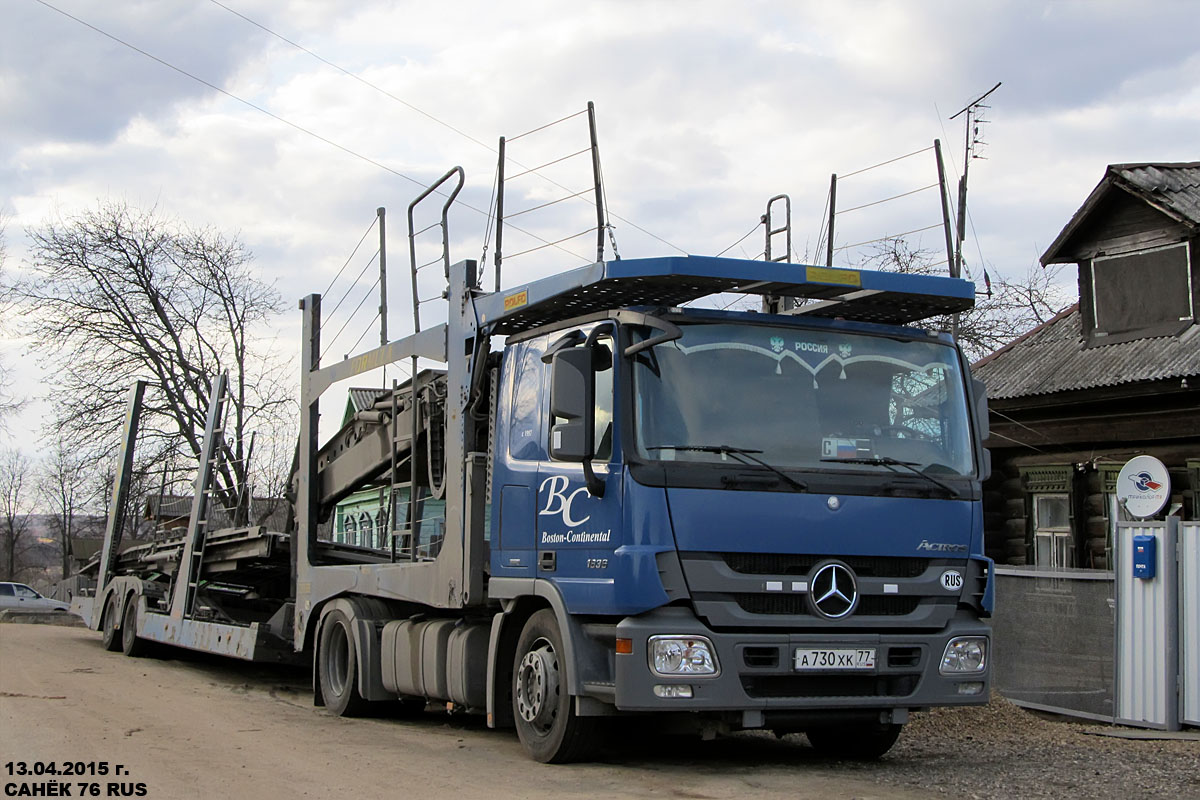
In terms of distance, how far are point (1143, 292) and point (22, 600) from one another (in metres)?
34.0

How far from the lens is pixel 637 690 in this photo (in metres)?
7.09

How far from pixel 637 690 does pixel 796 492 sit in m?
1.44

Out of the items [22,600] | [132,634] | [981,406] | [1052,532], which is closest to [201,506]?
[132,634]

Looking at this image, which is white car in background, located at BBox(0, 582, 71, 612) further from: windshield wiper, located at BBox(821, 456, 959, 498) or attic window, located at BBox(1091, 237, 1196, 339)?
windshield wiper, located at BBox(821, 456, 959, 498)

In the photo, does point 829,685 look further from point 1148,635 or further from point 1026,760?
point 1148,635

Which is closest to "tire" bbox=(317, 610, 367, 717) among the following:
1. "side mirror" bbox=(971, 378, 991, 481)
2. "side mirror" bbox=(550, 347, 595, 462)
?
"side mirror" bbox=(550, 347, 595, 462)

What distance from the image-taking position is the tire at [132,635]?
1686 cm

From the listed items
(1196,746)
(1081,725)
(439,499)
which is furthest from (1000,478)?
(439,499)

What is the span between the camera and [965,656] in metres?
7.81

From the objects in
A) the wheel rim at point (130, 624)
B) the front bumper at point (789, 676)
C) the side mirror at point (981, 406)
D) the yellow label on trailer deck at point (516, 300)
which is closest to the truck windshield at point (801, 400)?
the side mirror at point (981, 406)

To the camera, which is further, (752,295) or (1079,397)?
(1079,397)

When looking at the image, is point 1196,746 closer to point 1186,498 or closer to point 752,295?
point 752,295

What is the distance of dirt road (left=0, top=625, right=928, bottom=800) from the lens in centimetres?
695

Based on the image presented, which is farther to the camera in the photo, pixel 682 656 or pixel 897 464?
pixel 897 464
